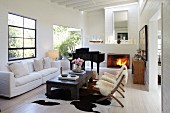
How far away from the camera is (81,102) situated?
151 inches

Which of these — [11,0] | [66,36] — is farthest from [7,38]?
[66,36]

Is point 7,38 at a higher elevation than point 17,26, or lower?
lower

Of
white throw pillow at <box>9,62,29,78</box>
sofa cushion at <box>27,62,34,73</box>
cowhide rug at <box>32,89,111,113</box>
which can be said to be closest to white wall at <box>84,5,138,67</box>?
sofa cushion at <box>27,62,34,73</box>

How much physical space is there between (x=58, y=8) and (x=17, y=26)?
299 centimetres

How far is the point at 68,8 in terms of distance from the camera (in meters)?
8.93

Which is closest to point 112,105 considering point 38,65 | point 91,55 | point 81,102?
point 81,102

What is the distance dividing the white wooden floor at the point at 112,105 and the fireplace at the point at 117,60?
4875 mm

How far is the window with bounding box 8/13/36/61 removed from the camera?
534 centimetres

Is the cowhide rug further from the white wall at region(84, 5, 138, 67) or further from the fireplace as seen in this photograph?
the white wall at region(84, 5, 138, 67)

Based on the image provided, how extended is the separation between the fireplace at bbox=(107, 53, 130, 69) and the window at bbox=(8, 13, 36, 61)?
5.01 metres

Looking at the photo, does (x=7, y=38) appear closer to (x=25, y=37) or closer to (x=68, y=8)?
(x=25, y=37)

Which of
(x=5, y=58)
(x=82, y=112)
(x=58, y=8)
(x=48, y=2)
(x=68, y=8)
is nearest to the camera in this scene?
(x=82, y=112)

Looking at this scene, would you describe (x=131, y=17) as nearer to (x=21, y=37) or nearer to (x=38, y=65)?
(x=38, y=65)

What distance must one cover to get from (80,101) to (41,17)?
443 cm
